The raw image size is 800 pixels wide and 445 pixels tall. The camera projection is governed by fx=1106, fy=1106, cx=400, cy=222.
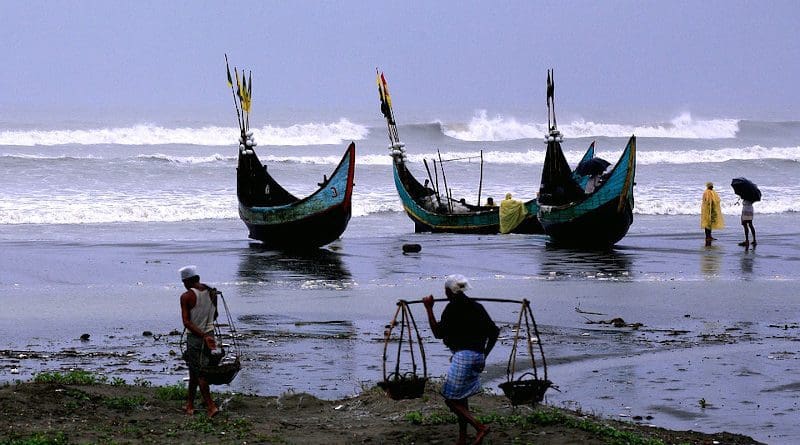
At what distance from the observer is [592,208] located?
22234 millimetres

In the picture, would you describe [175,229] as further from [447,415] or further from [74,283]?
[447,415]

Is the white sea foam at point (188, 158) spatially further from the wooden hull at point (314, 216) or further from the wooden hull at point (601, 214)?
the wooden hull at point (601, 214)

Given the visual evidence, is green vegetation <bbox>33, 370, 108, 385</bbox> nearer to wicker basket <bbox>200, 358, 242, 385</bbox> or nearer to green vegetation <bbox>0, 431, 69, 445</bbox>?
wicker basket <bbox>200, 358, 242, 385</bbox>

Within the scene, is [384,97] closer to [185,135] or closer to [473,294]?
[473,294]

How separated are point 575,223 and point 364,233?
256 inches

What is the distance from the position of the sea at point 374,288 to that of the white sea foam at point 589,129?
91.2ft

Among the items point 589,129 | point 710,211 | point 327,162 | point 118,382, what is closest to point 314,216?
point 710,211

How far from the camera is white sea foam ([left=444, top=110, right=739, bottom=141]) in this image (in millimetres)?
71375

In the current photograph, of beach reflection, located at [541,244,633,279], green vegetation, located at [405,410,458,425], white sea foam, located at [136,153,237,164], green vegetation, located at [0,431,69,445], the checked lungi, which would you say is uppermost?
white sea foam, located at [136,153,237,164]

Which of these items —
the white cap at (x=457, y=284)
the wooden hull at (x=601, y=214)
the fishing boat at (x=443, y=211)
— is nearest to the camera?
the white cap at (x=457, y=284)

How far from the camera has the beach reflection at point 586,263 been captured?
18.0 metres

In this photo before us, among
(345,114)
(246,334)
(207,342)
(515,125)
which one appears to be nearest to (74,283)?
(246,334)

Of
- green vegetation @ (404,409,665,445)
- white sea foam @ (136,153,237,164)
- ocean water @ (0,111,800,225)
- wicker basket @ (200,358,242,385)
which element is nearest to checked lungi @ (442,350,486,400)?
green vegetation @ (404,409,665,445)

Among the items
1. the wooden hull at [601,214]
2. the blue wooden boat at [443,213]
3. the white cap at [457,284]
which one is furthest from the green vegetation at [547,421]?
the blue wooden boat at [443,213]
